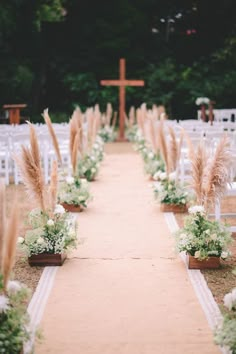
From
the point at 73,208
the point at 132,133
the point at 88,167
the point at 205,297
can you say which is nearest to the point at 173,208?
the point at 73,208

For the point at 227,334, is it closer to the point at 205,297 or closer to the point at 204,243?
the point at 205,297

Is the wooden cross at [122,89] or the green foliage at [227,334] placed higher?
the wooden cross at [122,89]

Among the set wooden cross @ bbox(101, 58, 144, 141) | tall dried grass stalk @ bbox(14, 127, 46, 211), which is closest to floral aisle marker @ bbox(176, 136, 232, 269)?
tall dried grass stalk @ bbox(14, 127, 46, 211)

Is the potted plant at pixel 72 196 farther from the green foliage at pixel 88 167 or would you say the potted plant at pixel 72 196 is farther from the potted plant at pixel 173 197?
the green foliage at pixel 88 167

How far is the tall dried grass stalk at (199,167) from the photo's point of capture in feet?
19.0

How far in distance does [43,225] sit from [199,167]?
165 centimetres

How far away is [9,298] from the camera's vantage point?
3721 millimetres

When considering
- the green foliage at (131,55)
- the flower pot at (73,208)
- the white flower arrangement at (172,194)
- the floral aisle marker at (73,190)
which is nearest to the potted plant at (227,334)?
the white flower arrangement at (172,194)

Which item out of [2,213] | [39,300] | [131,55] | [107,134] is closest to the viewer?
[2,213]

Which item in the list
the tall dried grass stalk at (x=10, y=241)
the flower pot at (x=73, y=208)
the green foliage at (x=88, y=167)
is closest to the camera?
the tall dried grass stalk at (x=10, y=241)

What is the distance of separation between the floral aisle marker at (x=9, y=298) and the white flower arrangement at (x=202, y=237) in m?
2.41

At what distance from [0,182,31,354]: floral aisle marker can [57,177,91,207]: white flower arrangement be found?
4682 mm

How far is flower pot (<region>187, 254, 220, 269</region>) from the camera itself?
Answer: 5759mm

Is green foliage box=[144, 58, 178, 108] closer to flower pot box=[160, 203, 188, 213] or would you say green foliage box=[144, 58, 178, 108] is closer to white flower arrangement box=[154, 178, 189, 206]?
white flower arrangement box=[154, 178, 189, 206]
